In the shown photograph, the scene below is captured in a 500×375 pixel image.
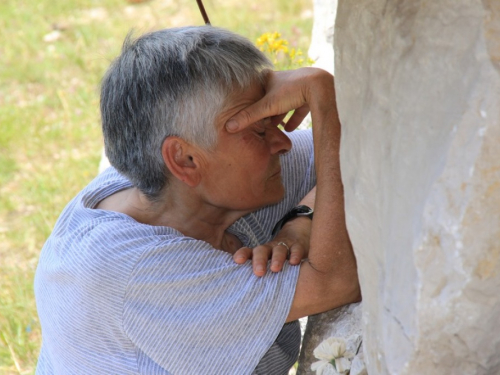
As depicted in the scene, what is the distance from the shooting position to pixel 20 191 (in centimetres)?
521

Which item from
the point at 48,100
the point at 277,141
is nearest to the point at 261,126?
the point at 277,141

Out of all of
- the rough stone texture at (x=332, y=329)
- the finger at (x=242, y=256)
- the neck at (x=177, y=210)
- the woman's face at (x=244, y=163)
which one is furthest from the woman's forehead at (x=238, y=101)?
the rough stone texture at (x=332, y=329)

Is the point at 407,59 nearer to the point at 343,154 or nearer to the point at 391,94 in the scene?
the point at 391,94

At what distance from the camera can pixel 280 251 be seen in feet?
6.45

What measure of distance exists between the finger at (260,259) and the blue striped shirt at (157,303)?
0.06 ft

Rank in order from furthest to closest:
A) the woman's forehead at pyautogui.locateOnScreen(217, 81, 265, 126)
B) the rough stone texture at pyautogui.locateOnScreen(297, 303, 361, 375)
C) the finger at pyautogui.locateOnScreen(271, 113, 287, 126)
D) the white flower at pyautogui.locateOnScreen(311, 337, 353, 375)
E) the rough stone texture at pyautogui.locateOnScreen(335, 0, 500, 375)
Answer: the finger at pyautogui.locateOnScreen(271, 113, 287, 126), the woman's forehead at pyautogui.locateOnScreen(217, 81, 265, 126), the rough stone texture at pyautogui.locateOnScreen(297, 303, 361, 375), the white flower at pyautogui.locateOnScreen(311, 337, 353, 375), the rough stone texture at pyautogui.locateOnScreen(335, 0, 500, 375)

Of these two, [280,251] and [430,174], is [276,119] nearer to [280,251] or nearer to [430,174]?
[280,251]

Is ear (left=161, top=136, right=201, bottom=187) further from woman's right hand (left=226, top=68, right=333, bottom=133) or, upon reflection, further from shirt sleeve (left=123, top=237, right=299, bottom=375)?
shirt sleeve (left=123, top=237, right=299, bottom=375)

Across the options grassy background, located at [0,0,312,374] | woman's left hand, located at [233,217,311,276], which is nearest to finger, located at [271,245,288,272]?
woman's left hand, located at [233,217,311,276]

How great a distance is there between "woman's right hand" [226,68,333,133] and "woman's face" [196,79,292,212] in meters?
0.04

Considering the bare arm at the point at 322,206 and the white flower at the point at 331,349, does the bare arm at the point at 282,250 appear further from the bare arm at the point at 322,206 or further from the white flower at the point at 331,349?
the white flower at the point at 331,349

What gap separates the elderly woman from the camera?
1867 millimetres

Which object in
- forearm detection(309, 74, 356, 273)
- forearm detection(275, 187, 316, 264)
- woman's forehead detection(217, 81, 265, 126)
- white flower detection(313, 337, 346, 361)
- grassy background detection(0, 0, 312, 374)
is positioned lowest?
grassy background detection(0, 0, 312, 374)

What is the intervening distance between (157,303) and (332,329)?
0.49 meters
